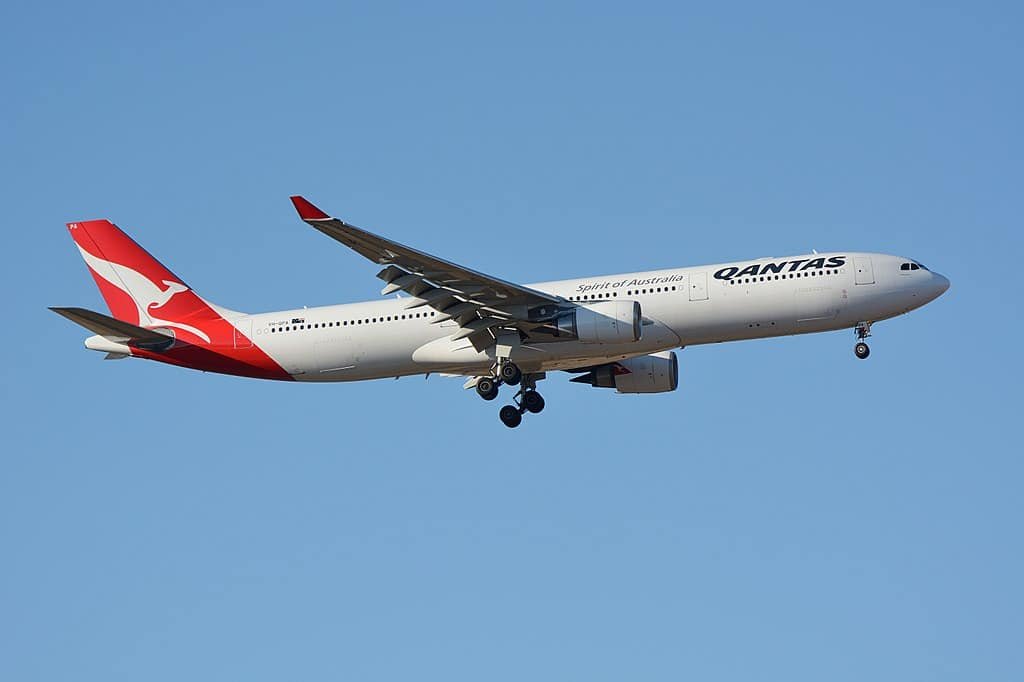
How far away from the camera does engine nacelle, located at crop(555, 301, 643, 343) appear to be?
138ft

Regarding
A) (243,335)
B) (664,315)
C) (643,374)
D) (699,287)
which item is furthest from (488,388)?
(243,335)

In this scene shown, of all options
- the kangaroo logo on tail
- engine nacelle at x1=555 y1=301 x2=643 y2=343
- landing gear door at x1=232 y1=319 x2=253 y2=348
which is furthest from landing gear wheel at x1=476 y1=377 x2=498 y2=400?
the kangaroo logo on tail

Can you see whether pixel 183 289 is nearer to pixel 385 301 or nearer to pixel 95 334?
pixel 95 334

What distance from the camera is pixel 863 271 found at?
141ft

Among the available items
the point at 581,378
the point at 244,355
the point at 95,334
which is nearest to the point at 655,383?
the point at 581,378

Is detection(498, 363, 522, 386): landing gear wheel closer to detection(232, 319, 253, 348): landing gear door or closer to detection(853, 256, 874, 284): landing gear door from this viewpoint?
detection(232, 319, 253, 348): landing gear door

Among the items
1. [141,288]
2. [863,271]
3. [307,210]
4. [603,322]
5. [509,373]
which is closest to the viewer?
[307,210]

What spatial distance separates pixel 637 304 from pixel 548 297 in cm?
268

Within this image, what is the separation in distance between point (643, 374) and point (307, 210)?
50.5ft

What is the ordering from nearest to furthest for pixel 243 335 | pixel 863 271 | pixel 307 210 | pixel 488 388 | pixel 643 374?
pixel 307 210 → pixel 863 271 → pixel 488 388 → pixel 243 335 → pixel 643 374

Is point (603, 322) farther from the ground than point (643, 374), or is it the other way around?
point (603, 322)

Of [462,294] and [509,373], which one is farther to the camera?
[509,373]

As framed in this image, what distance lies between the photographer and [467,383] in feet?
156

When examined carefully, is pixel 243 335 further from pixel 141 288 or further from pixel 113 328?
pixel 141 288
